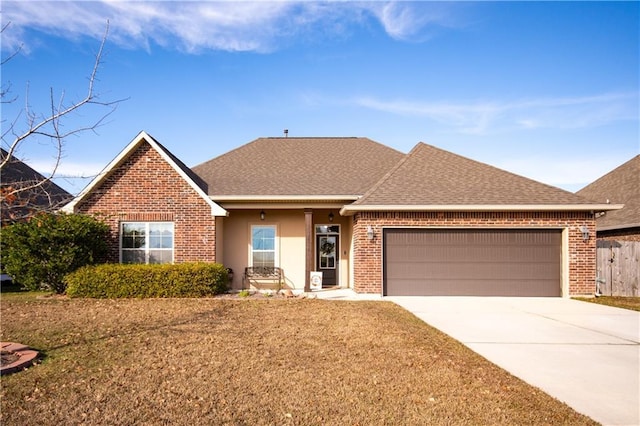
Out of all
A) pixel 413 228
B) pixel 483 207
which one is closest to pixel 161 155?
pixel 413 228

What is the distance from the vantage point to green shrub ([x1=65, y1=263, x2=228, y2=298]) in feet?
40.3

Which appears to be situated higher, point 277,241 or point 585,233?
point 585,233

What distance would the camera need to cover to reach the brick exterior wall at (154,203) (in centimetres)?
1376

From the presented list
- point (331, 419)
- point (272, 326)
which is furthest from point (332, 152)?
point (331, 419)

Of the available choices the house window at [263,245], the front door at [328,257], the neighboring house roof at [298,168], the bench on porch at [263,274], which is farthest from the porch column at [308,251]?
the front door at [328,257]

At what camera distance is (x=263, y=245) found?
1551 centimetres

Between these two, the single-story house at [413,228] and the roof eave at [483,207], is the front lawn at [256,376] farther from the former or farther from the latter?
the roof eave at [483,207]

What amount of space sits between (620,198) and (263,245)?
640 inches

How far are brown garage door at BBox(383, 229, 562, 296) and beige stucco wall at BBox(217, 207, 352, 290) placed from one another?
11.5 ft

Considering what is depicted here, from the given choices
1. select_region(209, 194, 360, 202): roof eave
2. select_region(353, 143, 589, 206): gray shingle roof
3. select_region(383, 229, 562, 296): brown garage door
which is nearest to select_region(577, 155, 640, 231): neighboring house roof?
select_region(353, 143, 589, 206): gray shingle roof

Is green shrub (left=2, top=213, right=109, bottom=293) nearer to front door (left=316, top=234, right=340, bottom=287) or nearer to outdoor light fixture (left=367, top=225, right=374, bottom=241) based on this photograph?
front door (left=316, top=234, right=340, bottom=287)

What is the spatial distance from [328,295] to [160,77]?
894 cm

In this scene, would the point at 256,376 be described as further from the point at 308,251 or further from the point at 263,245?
the point at 263,245

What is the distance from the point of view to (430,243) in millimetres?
13836
